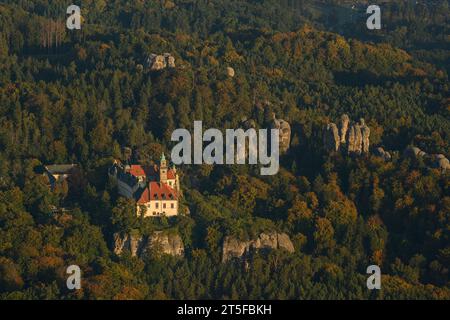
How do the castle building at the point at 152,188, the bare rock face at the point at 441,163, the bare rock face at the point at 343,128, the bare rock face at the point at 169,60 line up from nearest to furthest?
the castle building at the point at 152,188
the bare rock face at the point at 441,163
the bare rock face at the point at 343,128
the bare rock face at the point at 169,60

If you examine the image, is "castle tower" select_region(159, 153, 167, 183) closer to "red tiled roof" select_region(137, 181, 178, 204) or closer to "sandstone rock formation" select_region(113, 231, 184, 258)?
"red tiled roof" select_region(137, 181, 178, 204)

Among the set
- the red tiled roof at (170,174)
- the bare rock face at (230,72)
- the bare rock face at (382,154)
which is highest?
the bare rock face at (230,72)

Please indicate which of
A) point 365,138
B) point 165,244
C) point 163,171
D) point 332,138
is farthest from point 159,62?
point 165,244

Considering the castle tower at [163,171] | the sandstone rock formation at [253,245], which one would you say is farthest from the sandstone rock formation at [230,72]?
the castle tower at [163,171]

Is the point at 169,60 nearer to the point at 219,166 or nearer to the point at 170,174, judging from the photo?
the point at 219,166

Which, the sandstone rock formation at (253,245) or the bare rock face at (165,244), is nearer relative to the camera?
the bare rock face at (165,244)

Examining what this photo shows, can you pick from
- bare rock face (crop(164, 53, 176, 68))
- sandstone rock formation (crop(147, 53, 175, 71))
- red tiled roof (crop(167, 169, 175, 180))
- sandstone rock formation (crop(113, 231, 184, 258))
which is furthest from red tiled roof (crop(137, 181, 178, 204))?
bare rock face (crop(164, 53, 176, 68))

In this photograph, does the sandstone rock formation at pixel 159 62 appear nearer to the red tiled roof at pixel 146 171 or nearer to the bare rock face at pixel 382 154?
the bare rock face at pixel 382 154

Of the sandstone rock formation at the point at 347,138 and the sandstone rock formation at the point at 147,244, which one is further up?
the sandstone rock formation at the point at 347,138
